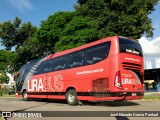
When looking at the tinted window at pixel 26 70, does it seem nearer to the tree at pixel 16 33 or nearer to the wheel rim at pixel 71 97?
the wheel rim at pixel 71 97

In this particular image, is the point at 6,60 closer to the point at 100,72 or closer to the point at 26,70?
the point at 26,70

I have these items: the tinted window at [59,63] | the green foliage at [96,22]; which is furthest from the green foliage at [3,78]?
the tinted window at [59,63]

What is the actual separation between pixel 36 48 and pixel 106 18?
17.1 metres

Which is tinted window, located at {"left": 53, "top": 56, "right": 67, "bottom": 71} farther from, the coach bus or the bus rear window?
the bus rear window

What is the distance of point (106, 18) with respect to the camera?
1271 inches

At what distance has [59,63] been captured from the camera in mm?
19594

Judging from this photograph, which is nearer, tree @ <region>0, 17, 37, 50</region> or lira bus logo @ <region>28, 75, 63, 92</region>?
lira bus logo @ <region>28, 75, 63, 92</region>

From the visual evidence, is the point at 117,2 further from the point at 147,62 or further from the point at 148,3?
the point at 147,62

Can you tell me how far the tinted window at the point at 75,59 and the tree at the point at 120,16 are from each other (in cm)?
1355

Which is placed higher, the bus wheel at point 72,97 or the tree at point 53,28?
the tree at point 53,28

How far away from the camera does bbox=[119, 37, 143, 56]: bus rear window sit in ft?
51.2

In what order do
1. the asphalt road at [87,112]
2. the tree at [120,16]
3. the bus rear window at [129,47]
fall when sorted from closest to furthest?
1. the asphalt road at [87,112]
2. the bus rear window at [129,47]
3. the tree at [120,16]

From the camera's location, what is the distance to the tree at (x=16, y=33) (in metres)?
50.3

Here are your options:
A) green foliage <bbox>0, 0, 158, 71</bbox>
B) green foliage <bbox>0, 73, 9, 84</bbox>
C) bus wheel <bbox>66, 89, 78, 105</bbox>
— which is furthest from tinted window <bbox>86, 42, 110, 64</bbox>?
green foliage <bbox>0, 73, 9, 84</bbox>
